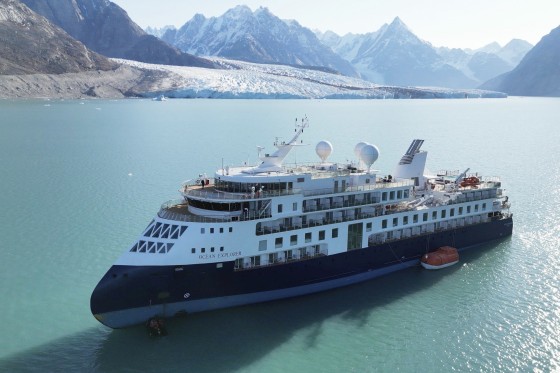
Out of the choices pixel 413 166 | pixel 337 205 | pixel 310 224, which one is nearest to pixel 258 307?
pixel 310 224

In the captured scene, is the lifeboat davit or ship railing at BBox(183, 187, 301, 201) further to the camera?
the lifeboat davit

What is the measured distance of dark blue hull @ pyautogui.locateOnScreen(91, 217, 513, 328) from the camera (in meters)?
23.8

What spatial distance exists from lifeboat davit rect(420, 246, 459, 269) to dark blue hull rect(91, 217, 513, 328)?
1533mm

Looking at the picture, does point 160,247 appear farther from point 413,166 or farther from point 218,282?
point 413,166

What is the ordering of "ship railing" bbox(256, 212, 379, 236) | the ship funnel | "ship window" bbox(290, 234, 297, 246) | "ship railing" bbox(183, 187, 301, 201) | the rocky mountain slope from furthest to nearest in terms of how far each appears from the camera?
the rocky mountain slope < the ship funnel < "ship window" bbox(290, 234, 297, 246) < "ship railing" bbox(256, 212, 379, 236) < "ship railing" bbox(183, 187, 301, 201)

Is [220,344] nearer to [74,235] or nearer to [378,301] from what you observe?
[378,301]

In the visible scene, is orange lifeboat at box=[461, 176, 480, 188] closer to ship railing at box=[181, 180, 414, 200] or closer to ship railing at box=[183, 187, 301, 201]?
ship railing at box=[181, 180, 414, 200]

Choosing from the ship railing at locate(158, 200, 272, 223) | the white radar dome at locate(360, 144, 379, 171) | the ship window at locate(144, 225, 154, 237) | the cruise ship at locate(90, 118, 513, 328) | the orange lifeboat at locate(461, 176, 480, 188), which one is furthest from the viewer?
the orange lifeboat at locate(461, 176, 480, 188)

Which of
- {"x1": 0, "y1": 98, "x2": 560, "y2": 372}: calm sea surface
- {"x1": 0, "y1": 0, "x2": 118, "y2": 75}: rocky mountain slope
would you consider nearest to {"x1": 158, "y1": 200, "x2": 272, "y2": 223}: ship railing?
{"x1": 0, "y1": 98, "x2": 560, "y2": 372}: calm sea surface

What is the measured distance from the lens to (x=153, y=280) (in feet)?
78.7

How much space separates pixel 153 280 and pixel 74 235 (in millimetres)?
15792

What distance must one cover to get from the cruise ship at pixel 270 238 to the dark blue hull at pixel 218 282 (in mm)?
52

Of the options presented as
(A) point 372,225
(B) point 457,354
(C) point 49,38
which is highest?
(C) point 49,38

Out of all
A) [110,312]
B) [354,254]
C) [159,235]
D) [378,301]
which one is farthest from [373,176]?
[110,312]
